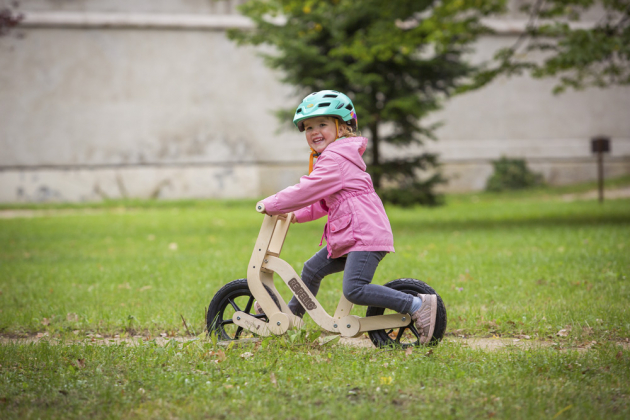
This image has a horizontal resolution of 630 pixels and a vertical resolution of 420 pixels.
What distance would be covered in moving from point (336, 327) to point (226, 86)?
1795 centimetres

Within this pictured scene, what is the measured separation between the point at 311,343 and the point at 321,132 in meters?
1.37

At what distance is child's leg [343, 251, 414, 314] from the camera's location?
3.97m

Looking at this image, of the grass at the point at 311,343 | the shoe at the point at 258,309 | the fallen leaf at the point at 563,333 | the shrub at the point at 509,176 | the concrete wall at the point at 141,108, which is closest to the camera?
the grass at the point at 311,343

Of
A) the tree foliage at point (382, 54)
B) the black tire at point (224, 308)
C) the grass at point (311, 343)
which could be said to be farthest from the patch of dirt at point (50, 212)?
the black tire at point (224, 308)

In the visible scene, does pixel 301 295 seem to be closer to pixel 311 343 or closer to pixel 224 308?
pixel 311 343

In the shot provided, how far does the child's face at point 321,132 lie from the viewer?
4117 millimetres

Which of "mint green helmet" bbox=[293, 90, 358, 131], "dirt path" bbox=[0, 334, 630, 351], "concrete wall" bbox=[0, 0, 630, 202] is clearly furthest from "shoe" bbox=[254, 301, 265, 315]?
"concrete wall" bbox=[0, 0, 630, 202]

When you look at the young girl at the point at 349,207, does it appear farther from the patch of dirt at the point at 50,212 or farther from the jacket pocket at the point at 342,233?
the patch of dirt at the point at 50,212

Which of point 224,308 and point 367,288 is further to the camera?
point 224,308

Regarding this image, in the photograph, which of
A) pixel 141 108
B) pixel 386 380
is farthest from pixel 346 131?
pixel 141 108

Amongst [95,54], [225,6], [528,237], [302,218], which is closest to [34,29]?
[95,54]

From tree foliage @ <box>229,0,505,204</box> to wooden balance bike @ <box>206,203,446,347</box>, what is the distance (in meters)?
7.77

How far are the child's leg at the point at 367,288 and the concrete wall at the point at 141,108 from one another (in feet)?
57.0

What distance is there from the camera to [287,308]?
429 cm
